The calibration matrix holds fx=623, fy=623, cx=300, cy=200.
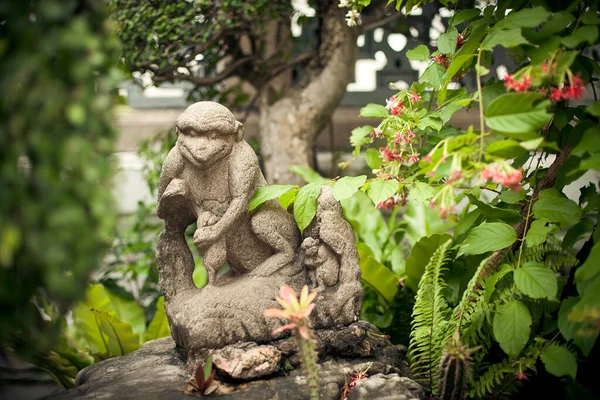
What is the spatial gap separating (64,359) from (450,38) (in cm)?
285

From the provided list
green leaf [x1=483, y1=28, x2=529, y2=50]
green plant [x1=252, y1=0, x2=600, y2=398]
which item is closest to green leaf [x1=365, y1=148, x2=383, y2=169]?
green plant [x1=252, y1=0, x2=600, y2=398]

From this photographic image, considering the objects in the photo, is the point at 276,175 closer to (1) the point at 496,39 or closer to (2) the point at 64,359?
(2) the point at 64,359

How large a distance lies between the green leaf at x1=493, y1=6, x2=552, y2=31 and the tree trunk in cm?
232

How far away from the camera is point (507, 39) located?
2.25 metres

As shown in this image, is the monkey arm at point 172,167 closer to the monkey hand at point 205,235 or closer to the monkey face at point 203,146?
the monkey face at point 203,146

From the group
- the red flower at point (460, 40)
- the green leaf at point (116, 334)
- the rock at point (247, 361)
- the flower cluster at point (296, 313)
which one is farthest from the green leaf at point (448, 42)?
the green leaf at point (116, 334)

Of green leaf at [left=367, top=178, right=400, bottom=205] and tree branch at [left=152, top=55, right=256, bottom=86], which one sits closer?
green leaf at [left=367, top=178, right=400, bottom=205]

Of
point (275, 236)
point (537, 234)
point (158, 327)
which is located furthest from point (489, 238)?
point (158, 327)

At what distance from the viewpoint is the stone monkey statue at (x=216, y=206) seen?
2744 millimetres

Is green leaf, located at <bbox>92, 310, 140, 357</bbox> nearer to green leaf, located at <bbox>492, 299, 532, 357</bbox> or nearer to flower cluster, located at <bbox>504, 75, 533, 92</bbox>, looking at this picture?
green leaf, located at <bbox>492, 299, 532, 357</bbox>

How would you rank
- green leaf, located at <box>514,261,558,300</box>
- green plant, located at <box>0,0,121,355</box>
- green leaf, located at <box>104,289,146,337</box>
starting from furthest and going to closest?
green leaf, located at <box>104,289,146,337</box> < green leaf, located at <box>514,261,558,300</box> < green plant, located at <box>0,0,121,355</box>

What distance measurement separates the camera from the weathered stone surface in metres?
2.73

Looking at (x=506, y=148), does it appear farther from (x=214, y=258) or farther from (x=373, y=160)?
(x=214, y=258)

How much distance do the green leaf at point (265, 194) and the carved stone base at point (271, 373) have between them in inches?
24.7
